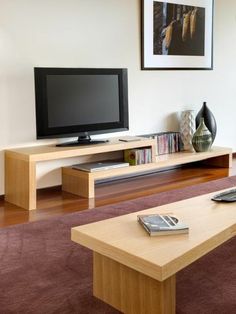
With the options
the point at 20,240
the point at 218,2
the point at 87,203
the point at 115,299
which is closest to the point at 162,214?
the point at 115,299

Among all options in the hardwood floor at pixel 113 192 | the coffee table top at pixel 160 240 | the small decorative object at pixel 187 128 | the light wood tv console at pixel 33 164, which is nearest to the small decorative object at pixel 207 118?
the small decorative object at pixel 187 128

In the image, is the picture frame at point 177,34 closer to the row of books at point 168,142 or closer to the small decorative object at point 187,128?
the small decorative object at point 187,128

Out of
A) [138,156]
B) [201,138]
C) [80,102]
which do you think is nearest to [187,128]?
[201,138]

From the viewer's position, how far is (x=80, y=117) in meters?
4.20

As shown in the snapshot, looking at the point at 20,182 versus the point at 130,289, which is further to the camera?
the point at 20,182

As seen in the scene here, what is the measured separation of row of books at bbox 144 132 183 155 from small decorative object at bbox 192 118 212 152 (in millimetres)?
177

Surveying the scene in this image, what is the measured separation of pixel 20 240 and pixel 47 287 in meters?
0.73

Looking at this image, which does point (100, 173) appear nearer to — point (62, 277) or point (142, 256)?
point (62, 277)

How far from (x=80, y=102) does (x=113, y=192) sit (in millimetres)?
884

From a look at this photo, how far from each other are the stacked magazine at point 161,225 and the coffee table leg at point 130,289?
0.65ft

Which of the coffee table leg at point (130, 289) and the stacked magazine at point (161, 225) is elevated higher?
the stacked magazine at point (161, 225)

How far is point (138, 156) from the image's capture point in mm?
4449

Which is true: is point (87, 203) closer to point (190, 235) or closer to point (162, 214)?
point (162, 214)

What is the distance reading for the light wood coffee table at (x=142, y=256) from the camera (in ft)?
5.89
